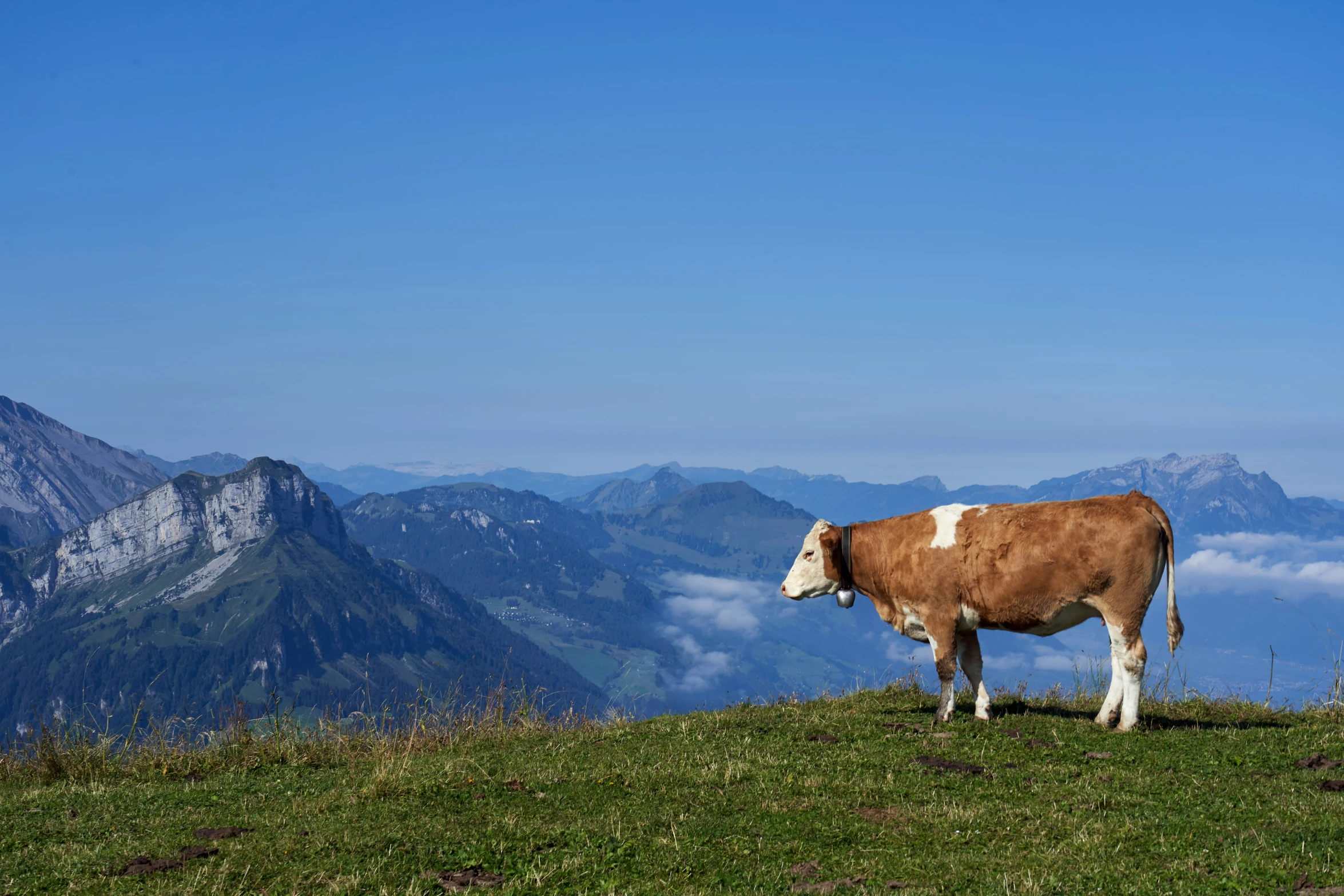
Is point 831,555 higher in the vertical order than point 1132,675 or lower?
higher

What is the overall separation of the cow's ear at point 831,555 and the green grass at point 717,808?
2149 mm

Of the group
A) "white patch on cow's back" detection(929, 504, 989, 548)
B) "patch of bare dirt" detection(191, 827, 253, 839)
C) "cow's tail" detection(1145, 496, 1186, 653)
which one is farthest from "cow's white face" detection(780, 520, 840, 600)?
"patch of bare dirt" detection(191, 827, 253, 839)

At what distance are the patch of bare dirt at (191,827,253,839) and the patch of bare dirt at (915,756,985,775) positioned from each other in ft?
25.0

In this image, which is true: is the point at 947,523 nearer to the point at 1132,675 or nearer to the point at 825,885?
the point at 1132,675

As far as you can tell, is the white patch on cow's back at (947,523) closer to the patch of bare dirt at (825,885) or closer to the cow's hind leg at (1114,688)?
the cow's hind leg at (1114,688)

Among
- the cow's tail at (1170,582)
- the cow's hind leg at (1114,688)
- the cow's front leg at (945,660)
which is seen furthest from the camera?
the cow's front leg at (945,660)

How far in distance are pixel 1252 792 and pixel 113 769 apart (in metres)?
14.6

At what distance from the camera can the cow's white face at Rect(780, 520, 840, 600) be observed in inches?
645

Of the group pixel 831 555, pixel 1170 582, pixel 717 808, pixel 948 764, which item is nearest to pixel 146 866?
pixel 717 808

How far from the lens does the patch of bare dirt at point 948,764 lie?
1220 centimetres

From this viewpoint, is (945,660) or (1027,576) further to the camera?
(945,660)

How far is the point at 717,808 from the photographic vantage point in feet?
36.0

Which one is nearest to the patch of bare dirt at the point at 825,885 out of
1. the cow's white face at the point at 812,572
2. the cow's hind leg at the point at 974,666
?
the cow's hind leg at the point at 974,666

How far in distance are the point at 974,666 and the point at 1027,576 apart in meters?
1.83
